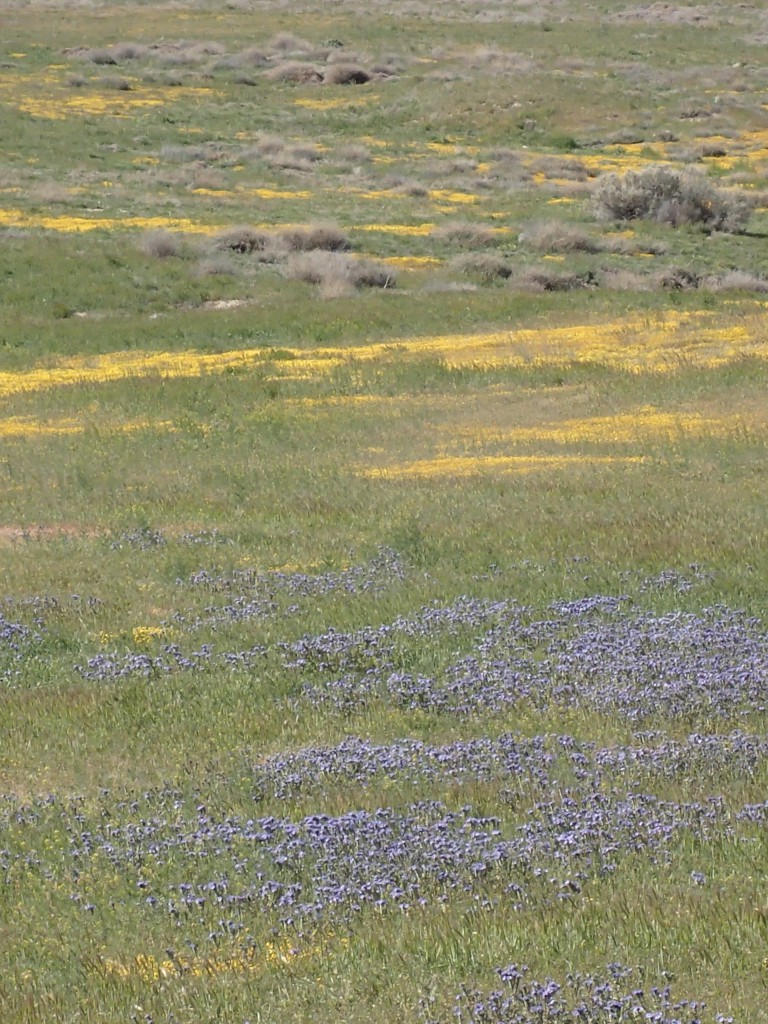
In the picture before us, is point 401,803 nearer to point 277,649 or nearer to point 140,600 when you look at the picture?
point 277,649

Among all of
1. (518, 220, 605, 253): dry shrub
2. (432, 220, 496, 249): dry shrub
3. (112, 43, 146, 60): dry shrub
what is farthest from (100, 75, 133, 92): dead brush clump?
(518, 220, 605, 253): dry shrub

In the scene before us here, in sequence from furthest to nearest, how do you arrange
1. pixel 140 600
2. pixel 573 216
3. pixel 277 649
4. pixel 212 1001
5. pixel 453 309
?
1. pixel 573 216
2. pixel 453 309
3. pixel 140 600
4. pixel 277 649
5. pixel 212 1001

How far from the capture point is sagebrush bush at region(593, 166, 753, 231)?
117 ft

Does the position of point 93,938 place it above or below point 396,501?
above

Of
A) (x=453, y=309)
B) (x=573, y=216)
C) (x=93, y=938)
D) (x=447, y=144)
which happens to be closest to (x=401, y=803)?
(x=93, y=938)

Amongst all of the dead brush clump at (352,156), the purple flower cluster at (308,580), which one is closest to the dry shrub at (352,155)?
the dead brush clump at (352,156)

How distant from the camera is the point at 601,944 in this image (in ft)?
15.0

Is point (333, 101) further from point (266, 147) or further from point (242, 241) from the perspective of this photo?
point (242, 241)

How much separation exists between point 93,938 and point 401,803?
1.55 m

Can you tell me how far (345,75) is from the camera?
6512 cm

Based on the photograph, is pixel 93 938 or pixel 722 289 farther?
pixel 722 289

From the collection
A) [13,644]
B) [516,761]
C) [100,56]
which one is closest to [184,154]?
[100,56]

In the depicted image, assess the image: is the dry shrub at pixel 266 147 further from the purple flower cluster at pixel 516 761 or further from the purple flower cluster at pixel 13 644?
the purple flower cluster at pixel 516 761

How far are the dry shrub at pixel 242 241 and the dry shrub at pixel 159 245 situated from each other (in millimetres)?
1320
